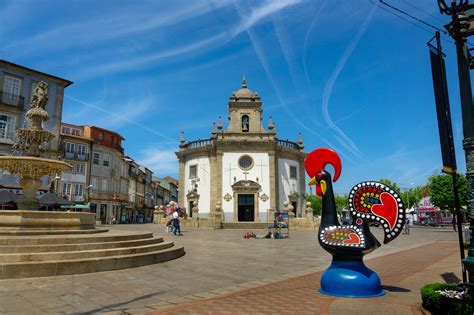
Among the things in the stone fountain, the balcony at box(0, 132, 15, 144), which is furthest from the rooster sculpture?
the balcony at box(0, 132, 15, 144)

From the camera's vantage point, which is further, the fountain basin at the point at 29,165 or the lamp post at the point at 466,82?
the fountain basin at the point at 29,165

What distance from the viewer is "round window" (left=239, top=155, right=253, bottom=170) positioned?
3688 cm

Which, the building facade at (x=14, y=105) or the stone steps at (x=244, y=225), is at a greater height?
the building facade at (x=14, y=105)

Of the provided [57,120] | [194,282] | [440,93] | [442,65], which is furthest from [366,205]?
[57,120]

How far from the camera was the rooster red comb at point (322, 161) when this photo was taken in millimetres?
6789

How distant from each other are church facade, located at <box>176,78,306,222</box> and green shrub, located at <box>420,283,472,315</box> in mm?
30648

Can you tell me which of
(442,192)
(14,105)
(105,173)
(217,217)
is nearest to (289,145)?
(217,217)

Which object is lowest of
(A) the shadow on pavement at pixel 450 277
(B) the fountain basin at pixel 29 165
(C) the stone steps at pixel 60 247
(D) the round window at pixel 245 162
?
(A) the shadow on pavement at pixel 450 277

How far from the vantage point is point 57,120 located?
33156 mm

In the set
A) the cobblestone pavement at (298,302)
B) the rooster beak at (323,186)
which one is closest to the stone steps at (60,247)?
the cobblestone pavement at (298,302)

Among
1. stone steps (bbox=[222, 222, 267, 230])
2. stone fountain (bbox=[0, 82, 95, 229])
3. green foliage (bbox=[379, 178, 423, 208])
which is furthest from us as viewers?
green foliage (bbox=[379, 178, 423, 208])

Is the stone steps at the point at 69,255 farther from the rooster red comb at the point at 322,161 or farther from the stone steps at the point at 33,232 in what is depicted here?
the rooster red comb at the point at 322,161

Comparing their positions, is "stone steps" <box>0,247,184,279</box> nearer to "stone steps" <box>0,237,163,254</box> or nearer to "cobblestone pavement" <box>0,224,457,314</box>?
"cobblestone pavement" <box>0,224,457,314</box>

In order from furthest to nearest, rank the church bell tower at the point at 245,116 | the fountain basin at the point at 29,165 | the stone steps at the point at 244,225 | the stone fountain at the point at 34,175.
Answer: the church bell tower at the point at 245,116
the stone steps at the point at 244,225
the fountain basin at the point at 29,165
the stone fountain at the point at 34,175
